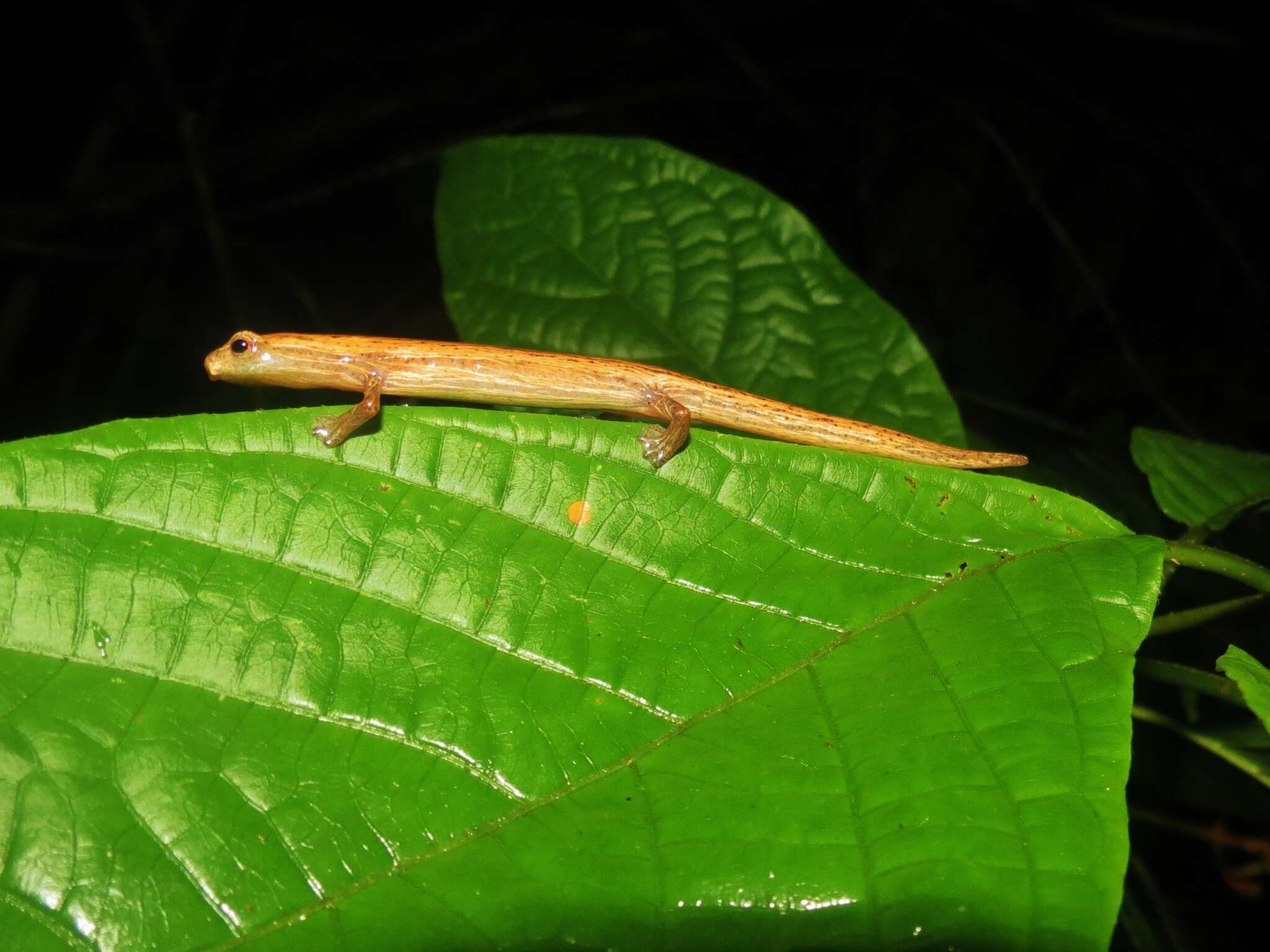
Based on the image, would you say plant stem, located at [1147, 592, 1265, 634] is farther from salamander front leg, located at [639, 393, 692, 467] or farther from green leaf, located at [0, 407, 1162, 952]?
salamander front leg, located at [639, 393, 692, 467]

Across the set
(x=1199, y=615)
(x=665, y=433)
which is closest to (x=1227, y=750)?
(x=1199, y=615)

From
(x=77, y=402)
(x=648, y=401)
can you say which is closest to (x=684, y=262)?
(x=648, y=401)

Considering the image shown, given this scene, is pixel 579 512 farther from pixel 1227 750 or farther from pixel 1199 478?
pixel 1227 750

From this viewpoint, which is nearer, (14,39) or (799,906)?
(799,906)

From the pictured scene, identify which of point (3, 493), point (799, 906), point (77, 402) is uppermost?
point (3, 493)

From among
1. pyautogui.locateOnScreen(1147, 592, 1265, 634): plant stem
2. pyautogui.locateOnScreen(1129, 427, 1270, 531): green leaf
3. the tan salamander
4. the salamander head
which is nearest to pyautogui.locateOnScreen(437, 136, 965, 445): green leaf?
the tan salamander

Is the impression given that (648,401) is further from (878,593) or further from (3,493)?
(3,493)

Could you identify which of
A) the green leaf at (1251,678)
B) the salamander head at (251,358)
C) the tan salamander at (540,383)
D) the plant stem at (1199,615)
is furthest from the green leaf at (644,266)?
the green leaf at (1251,678)
